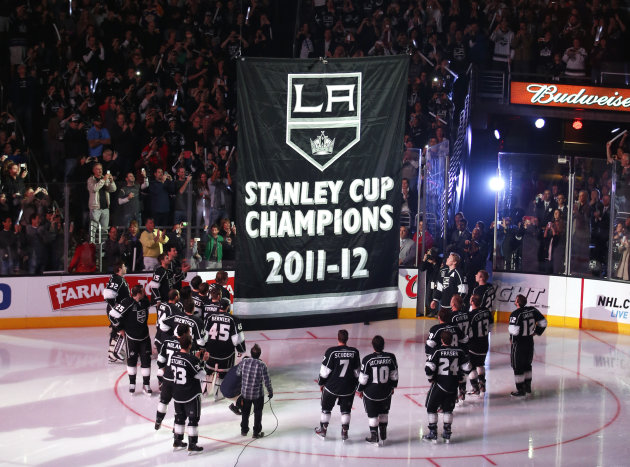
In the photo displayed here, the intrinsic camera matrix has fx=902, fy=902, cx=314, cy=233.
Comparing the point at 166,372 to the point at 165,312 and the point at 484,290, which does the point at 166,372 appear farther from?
the point at 484,290

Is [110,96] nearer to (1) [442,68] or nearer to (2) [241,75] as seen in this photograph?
(1) [442,68]

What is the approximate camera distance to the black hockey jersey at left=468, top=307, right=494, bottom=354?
13610 millimetres

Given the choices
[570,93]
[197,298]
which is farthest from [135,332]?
[570,93]

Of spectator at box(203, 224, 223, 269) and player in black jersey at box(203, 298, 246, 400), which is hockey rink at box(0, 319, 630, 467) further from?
spectator at box(203, 224, 223, 269)

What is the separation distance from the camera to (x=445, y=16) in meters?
23.1

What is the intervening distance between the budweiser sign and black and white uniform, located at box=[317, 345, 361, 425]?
1092 centimetres

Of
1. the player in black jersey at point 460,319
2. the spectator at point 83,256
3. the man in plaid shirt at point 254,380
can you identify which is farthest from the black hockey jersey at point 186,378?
the spectator at point 83,256

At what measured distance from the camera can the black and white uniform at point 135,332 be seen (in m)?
13.4

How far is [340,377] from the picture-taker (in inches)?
447

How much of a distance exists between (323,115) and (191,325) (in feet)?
22.5

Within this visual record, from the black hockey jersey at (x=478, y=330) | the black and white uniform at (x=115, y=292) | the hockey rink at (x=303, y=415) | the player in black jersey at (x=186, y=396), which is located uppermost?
the black and white uniform at (x=115, y=292)

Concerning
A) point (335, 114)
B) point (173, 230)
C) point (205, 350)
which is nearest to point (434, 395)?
point (205, 350)

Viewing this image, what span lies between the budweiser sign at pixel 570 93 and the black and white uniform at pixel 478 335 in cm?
815

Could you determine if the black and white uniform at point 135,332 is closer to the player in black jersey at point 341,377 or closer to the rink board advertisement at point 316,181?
the player in black jersey at point 341,377
